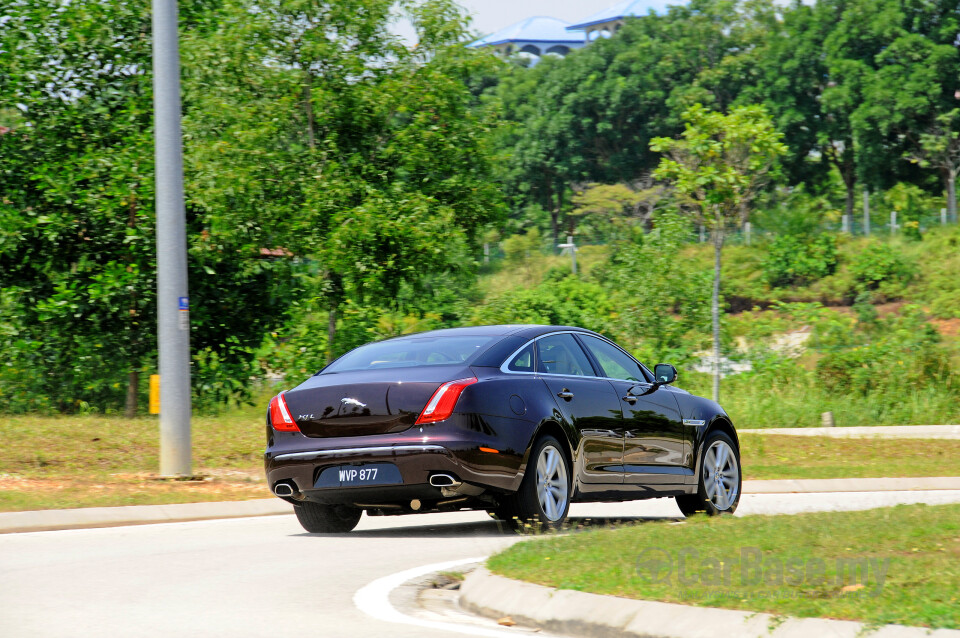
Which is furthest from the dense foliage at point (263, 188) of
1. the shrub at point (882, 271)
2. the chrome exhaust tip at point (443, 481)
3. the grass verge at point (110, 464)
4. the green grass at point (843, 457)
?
the shrub at point (882, 271)

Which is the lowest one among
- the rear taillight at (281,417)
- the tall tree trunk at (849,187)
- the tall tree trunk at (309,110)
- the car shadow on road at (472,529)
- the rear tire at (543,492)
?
the car shadow on road at (472,529)

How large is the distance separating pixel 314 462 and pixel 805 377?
2074cm

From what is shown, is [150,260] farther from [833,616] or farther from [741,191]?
[833,616]

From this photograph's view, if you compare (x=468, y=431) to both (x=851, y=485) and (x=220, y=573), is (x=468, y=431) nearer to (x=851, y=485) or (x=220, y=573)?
(x=220, y=573)

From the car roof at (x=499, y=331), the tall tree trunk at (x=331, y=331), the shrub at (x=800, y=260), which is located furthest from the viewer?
the shrub at (x=800, y=260)

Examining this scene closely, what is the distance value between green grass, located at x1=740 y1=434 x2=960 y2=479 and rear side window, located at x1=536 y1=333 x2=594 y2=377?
21.8 ft

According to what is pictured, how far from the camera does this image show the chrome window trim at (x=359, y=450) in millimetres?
8766

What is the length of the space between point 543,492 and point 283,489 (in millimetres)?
1884

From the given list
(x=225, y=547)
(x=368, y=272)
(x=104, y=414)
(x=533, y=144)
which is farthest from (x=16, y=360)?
(x=533, y=144)

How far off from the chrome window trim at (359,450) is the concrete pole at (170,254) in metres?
4.40

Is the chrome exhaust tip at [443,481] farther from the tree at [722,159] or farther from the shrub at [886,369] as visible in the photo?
the shrub at [886,369]

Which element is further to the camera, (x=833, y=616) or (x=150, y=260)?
(x=150, y=260)

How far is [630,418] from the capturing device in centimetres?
1032

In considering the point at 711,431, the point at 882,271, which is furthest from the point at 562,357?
the point at 882,271
